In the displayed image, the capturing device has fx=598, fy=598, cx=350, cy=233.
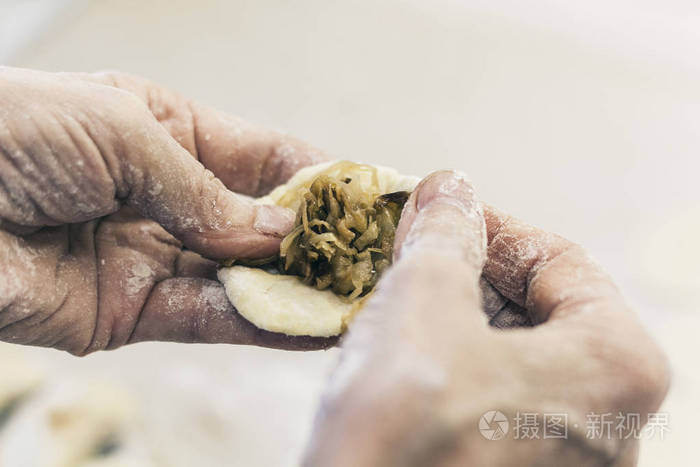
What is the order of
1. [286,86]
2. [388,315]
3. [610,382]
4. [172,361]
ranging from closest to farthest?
[388,315], [610,382], [172,361], [286,86]

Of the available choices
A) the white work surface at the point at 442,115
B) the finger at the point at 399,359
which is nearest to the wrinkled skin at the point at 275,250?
the finger at the point at 399,359

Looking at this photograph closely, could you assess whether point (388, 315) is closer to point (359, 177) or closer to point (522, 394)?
point (522, 394)

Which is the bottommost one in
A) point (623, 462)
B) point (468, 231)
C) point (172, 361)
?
point (172, 361)

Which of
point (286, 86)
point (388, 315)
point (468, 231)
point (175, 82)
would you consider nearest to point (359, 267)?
point (468, 231)

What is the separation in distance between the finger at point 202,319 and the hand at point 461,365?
0.46 metres

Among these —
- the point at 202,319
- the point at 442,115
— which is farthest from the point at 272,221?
the point at 442,115

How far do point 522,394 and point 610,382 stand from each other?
0.19 meters

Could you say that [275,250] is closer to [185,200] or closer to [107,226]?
[185,200]

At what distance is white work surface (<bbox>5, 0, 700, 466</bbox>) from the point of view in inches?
99.1

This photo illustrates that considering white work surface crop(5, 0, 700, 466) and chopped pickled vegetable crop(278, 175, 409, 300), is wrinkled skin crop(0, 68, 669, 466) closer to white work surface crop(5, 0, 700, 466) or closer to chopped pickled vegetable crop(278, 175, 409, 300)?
chopped pickled vegetable crop(278, 175, 409, 300)

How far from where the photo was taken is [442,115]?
2914 millimetres

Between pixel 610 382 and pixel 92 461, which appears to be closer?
pixel 610 382

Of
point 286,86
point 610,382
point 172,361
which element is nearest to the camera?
point 610,382

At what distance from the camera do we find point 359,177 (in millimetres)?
1451
